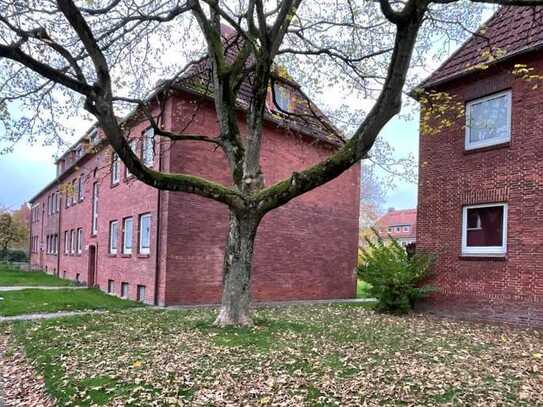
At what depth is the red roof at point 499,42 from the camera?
1114 cm

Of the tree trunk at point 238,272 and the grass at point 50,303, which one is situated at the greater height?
the tree trunk at point 238,272

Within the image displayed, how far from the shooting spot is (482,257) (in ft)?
39.1

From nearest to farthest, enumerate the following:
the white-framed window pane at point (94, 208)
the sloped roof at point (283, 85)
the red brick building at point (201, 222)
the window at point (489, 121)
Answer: the window at point (489, 121)
the sloped roof at point (283, 85)
the red brick building at point (201, 222)
the white-framed window pane at point (94, 208)

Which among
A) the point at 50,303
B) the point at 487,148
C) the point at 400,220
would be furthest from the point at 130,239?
the point at 400,220

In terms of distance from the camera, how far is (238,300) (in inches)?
369

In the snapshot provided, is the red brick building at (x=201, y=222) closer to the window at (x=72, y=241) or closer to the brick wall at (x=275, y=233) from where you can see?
the brick wall at (x=275, y=233)

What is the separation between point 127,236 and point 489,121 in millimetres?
13434

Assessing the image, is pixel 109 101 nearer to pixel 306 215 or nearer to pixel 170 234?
pixel 170 234

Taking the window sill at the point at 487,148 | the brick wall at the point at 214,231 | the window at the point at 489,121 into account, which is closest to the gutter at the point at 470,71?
the window at the point at 489,121

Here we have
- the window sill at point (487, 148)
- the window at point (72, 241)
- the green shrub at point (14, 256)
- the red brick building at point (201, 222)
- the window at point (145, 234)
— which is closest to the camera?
the window sill at point (487, 148)

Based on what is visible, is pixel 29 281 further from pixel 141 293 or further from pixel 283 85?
pixel 283 85

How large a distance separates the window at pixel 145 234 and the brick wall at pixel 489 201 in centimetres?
889

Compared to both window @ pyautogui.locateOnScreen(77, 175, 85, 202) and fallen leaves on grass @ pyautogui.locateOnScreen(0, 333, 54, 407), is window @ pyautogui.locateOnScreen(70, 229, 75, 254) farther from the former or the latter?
fallen leaves on grass @ pyautogui.locateOnScreen(0, 333, 54, 407)

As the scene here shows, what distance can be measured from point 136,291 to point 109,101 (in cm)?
1080
